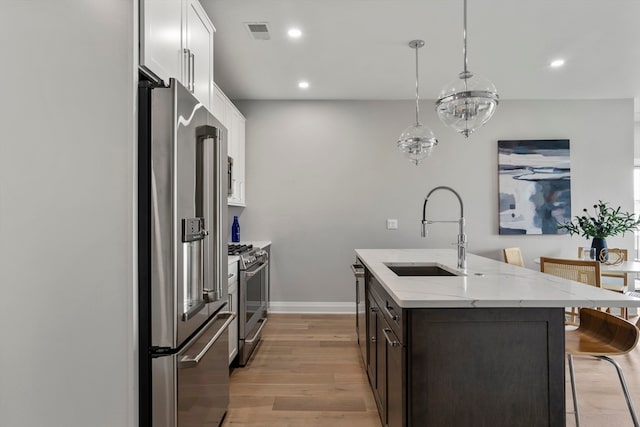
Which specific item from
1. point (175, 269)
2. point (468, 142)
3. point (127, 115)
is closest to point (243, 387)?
point (175, 269)

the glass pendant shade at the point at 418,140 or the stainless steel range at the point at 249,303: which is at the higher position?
the glass pendant shade at the point at 418,140

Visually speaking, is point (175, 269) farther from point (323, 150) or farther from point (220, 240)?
point (323, 150)

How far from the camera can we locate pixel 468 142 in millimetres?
4523

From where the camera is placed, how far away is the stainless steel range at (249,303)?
2.82m

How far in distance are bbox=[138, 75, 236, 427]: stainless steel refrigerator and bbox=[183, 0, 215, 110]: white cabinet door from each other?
498 millimetres

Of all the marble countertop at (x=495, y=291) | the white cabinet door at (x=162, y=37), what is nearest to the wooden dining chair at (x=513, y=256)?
the marble countertop at (x=495, y=291)

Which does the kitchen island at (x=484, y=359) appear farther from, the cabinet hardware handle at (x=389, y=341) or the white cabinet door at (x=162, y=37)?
the white cabinet door at (x=162, y=37)

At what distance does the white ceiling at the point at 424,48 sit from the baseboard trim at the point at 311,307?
8.37 feet

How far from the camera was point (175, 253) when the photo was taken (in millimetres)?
1421

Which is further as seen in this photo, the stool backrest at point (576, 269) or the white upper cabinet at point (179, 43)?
the stool backrest at point (576, 269)

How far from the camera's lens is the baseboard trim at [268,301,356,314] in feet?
14.7

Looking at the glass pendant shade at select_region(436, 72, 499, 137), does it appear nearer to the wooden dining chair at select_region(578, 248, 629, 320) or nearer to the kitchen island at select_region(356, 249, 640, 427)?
the kitchen island at select_region(356, 249, 640, 427)

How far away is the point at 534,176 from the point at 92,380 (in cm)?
484

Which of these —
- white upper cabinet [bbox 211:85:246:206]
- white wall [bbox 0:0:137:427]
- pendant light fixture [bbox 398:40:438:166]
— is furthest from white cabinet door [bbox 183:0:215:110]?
pendant light fixture [bbox 398:40:438:166]
